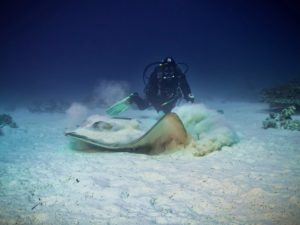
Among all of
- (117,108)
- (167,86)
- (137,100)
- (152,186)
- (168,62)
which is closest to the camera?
(152,186)

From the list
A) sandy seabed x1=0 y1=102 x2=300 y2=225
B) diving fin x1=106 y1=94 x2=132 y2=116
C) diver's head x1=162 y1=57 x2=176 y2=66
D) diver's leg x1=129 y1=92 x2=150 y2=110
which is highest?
diver's head x1=162 y1=57 x2=176 y2=66

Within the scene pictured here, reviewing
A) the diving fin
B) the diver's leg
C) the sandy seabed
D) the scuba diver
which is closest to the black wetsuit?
the scuba diver

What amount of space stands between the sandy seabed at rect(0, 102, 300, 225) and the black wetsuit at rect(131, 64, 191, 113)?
413 cm

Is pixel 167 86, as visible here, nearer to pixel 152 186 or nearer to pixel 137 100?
pixel 137 100

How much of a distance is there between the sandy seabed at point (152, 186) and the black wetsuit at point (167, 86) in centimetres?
413

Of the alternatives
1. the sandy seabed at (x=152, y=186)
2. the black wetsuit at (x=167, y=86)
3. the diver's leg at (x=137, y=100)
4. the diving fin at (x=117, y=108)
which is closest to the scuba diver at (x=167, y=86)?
the black wetsuit at (x=167, y=86)

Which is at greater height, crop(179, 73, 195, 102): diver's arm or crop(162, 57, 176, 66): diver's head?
crop(162, 57, 176, 66): diver's head

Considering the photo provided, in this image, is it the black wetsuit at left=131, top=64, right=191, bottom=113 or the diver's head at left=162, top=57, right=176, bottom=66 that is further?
the black wetsuit at left=131, top=64, right=191, bottom=113

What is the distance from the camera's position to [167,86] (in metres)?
10.4

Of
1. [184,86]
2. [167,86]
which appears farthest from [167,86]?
[184,86]

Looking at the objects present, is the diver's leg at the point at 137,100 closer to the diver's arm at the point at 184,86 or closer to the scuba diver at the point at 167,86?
the scuba diver at the point at 167,86

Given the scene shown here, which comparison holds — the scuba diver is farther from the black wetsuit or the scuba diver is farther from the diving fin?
the diving fin

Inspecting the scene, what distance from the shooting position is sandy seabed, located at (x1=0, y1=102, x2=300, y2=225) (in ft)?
11.2

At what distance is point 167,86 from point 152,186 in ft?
21.0
